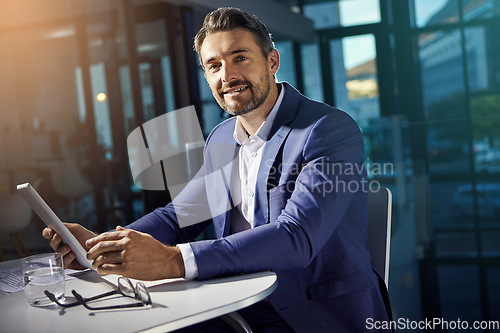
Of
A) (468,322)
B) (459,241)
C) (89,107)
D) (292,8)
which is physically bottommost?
(468,322)

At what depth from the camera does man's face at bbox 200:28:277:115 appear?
6.13 feet

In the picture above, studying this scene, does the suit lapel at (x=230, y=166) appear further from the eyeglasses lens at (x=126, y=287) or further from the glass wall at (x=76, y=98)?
the glass wall at (x=76, y=98)

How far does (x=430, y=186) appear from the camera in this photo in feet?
11.6

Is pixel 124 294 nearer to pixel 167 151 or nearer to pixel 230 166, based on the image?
pixel 230 166

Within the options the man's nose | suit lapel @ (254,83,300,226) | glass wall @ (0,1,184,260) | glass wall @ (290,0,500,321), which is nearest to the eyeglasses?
suit lapel @ (254,83,300,226)

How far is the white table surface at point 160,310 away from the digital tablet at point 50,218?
17 centimetres

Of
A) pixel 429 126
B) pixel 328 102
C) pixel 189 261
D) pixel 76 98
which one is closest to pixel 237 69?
pixel 189 261

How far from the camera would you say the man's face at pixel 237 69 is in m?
1.87

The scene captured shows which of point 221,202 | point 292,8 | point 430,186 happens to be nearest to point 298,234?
point 221,202

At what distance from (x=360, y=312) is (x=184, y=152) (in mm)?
2944

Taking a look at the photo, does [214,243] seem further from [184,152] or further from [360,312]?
[184,152]

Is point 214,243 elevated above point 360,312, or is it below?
above

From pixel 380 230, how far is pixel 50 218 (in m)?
Answer: 1.05

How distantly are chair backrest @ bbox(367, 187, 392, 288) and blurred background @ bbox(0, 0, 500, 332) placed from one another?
1805mm
